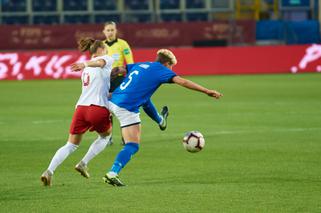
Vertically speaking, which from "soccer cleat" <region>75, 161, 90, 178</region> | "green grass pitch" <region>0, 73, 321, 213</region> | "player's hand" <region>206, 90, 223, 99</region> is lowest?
"green grass pitch" <region>0, 73, 321, 213</region>

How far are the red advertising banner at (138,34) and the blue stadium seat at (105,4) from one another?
2.83 m

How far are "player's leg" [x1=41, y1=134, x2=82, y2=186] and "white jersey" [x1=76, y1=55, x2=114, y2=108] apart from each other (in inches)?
18.7

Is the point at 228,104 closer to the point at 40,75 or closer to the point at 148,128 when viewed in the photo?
the point at 148,128

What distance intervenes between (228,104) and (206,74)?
12.4 m

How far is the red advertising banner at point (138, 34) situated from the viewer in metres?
46.3

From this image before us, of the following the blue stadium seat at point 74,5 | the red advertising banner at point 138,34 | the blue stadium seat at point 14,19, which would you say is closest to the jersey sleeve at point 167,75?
the red advertising banner at point 138,34

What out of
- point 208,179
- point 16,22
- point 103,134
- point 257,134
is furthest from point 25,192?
point 16,22

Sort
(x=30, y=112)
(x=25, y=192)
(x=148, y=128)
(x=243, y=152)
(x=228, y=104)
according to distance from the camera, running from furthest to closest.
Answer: (x=228, y=104) → (x=30, y=112) → (x=148, y=128) → (x=243, y=152) → (x=25, y=192)

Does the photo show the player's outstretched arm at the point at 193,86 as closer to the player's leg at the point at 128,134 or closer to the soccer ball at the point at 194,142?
the player's leg at the point at 128,134

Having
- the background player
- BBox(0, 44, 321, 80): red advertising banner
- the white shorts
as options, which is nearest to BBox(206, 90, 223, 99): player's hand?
the white shorts

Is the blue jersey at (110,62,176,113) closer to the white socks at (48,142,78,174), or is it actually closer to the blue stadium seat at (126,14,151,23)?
the white socks at (48,142,78,174)

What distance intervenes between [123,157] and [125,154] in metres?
0.05

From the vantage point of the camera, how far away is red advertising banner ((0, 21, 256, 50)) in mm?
46281

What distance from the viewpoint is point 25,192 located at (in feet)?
38.4
